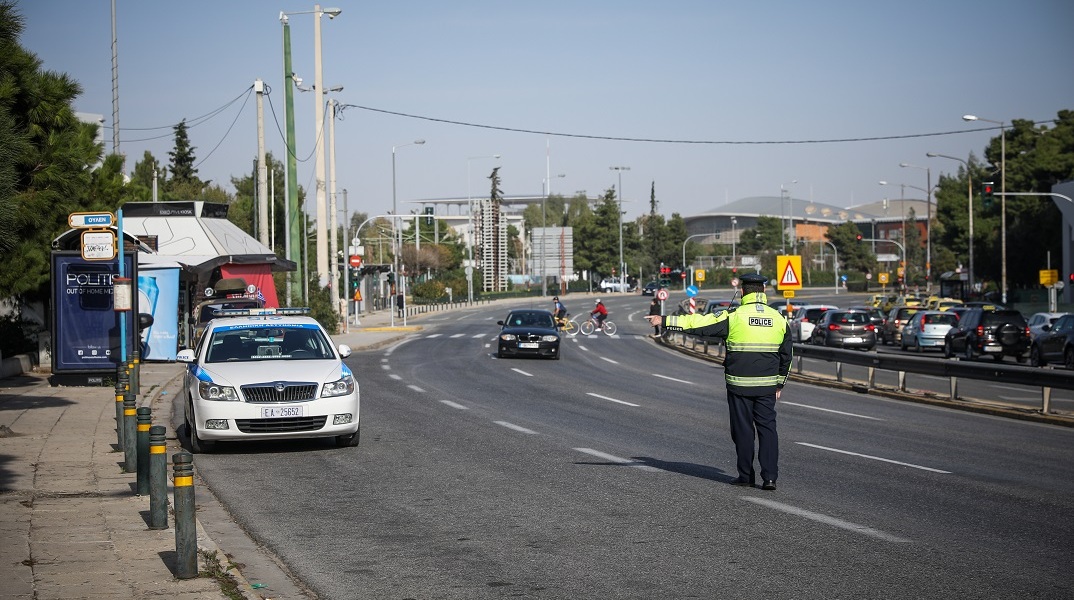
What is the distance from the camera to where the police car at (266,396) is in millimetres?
13711

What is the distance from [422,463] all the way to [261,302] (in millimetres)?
23204

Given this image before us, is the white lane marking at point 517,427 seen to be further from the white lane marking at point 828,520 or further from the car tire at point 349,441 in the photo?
the white lane marking at point 828,520

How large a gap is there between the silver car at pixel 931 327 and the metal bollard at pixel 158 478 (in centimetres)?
3849

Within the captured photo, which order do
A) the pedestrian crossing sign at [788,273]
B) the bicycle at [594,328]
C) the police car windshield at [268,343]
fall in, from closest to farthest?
the police car windshield at [268,343] → the pedestrian crossing sign at [788,273] → the bicycle at [594,328]

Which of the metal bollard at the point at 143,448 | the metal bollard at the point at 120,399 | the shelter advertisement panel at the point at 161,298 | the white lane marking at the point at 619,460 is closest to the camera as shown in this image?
the metal bollard at the point at 143,448

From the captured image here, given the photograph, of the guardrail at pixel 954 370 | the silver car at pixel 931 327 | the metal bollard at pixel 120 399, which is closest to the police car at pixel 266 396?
the metal bollard at pixel 120 399

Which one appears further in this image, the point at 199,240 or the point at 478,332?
the point at 478,332

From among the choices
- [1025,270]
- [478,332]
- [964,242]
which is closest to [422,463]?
[478,332]

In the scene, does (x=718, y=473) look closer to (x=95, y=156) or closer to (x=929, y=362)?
(x=929, y=362)

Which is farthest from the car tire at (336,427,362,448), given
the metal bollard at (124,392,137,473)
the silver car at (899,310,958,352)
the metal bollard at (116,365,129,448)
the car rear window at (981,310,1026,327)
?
the silver car at (899,310,958,352)

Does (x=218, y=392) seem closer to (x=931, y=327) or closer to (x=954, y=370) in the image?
(x=954, y=370)

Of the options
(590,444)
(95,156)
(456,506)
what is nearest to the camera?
(456,506)

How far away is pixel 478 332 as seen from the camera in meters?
60.7

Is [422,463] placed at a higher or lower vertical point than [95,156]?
lower
